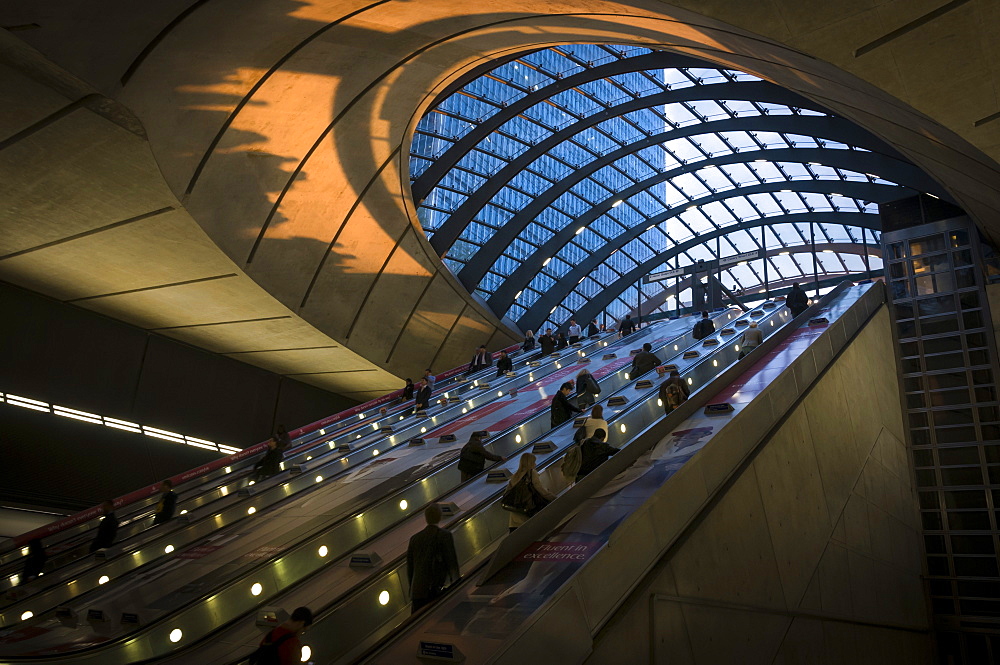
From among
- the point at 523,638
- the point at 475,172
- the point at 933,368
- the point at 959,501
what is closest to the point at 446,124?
the point at 475,172

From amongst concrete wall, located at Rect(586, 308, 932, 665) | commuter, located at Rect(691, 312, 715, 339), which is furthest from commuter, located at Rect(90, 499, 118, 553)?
commuter, located at Rect(691, 312, 715, 339)

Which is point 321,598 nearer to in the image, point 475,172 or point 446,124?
point 446,124

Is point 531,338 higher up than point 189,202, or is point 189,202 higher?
point 189,202

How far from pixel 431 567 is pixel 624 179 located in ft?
113

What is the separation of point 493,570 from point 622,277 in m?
40.7

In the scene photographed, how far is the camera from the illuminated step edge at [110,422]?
2011cm

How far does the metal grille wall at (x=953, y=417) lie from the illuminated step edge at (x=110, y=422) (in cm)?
2326

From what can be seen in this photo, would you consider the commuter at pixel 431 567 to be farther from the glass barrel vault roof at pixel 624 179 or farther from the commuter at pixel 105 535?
the glass barrel vault roof at pixel 624 179

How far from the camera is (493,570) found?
5.70m

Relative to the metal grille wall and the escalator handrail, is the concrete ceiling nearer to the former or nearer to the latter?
the metal grille wall

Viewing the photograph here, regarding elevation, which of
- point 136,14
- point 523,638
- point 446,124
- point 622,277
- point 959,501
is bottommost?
point 959,501

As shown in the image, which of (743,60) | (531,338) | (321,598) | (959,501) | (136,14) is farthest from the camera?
(531,338)

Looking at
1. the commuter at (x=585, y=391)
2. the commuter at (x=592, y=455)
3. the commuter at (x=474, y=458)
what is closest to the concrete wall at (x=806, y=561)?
the commuter at (x=592, y=455)

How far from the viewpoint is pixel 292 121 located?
57.6ft
